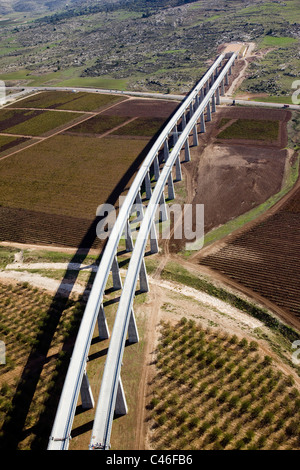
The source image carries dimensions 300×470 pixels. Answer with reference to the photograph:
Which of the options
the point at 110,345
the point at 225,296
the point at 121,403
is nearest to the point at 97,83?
the point at 225,296

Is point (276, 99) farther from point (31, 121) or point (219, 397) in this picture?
point (219, 397)

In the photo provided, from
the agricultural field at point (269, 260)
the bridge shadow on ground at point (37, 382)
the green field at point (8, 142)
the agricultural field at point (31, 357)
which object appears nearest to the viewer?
the bridge shadow on ground at point (37, 382)

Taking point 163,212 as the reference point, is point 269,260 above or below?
below

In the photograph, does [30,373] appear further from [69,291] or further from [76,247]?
[76,247]

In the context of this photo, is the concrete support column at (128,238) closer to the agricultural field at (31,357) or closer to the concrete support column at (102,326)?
the agricultural field at (31,357)

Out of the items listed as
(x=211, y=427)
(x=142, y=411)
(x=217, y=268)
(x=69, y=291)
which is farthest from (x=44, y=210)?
(x=211, y=427)

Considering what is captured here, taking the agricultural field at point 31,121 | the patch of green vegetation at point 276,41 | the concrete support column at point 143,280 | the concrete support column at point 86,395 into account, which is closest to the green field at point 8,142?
the agricultural field at point 31,121
